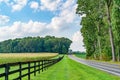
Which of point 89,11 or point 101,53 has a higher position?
point 89,11

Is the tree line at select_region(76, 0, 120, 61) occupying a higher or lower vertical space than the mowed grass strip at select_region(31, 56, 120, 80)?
higher

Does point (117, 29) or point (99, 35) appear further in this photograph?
point (99, 35)

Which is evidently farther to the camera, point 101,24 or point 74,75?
point 101,24

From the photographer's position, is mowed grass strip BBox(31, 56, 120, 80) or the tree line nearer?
mowed grass strip BBox(31, 56, 120, 80)

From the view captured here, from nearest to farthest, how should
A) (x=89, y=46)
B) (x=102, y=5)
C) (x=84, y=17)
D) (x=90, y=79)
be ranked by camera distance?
(x=90, y=79)
(x=102, y=5)
(x=84, y=17)
(x=89, y=46)

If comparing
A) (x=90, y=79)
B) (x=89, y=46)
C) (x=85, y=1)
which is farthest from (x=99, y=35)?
(x=90, y=79)

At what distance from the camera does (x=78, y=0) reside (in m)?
73.2

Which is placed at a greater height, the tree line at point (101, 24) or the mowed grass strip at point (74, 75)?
the tree line at point (101, 24)

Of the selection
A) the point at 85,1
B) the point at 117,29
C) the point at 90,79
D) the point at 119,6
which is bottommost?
the point at 90,79

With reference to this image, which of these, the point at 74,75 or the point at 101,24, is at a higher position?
the point at 101,24

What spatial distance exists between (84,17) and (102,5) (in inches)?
417

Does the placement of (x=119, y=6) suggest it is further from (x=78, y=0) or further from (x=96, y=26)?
(x=96, y=26)

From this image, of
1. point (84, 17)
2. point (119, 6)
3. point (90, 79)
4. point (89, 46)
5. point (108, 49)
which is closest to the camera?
point (90, 79)

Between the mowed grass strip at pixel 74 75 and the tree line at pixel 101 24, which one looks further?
the tree line at pixel 101 24
